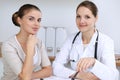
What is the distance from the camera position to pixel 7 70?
5.04ft

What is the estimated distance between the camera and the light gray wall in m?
2.46

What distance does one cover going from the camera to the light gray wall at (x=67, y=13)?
8.09 feet

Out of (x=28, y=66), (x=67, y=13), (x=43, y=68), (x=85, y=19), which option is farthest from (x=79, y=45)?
(x=67, y=13)

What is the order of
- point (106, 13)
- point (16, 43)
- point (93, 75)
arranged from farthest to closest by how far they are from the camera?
point (106, 13)
point (16, 43)
point (93, 75)

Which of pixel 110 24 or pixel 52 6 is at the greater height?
pixel 52 6

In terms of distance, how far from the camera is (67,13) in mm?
2486

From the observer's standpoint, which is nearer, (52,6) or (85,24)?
(85,24)

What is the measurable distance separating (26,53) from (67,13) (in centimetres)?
114

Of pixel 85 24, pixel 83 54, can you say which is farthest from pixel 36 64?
pixel 85 24

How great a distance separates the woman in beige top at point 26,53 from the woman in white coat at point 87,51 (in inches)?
4.4

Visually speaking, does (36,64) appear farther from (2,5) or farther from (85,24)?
(2,5)

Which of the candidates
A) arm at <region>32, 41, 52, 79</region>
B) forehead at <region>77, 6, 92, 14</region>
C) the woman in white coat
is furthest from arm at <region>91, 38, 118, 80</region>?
arm at <region>32, 41, 52, 79</region>

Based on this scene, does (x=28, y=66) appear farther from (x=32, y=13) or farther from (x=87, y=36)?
(x=87, y=36)

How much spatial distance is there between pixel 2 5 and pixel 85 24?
123cm
